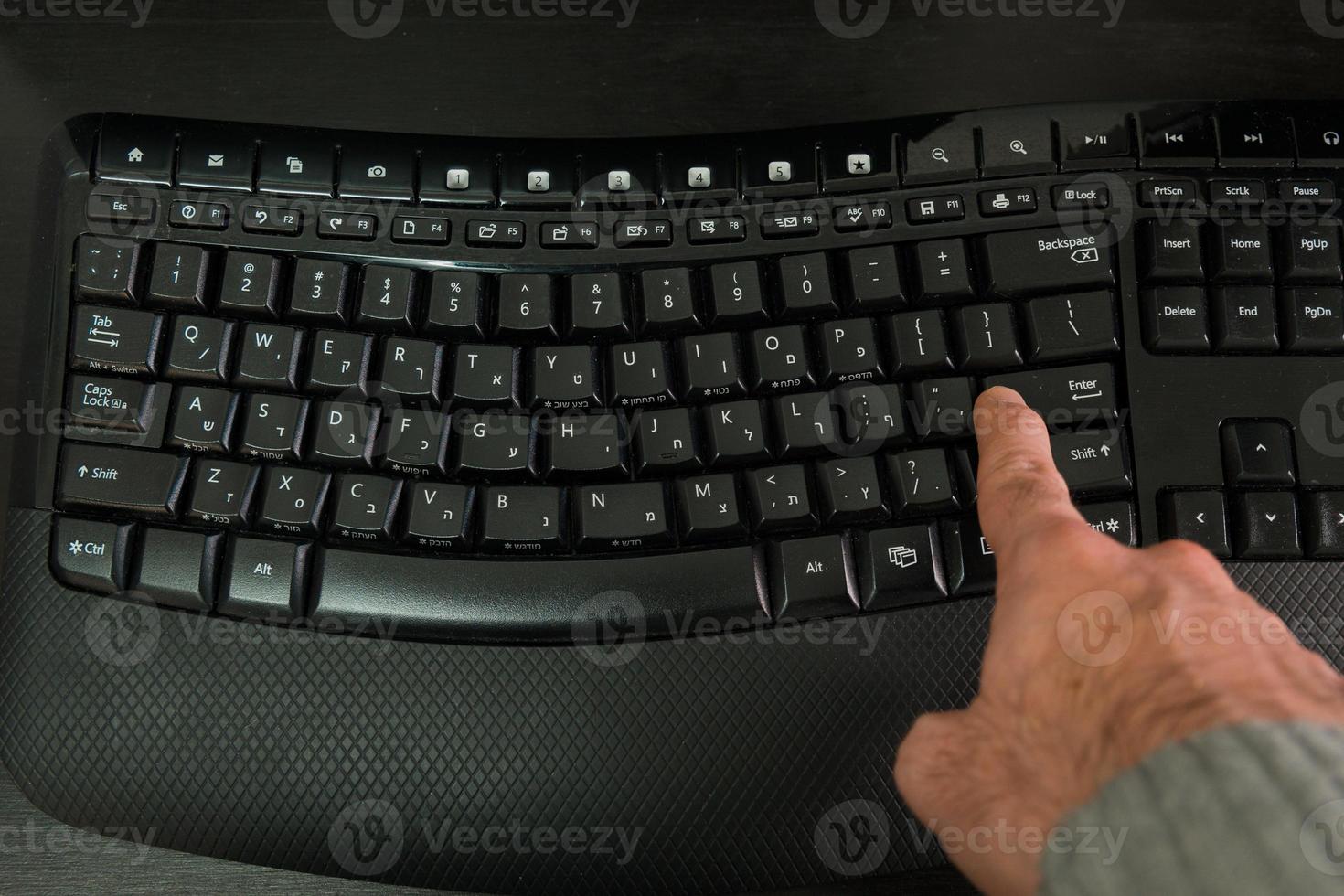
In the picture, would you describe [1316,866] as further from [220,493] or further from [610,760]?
[220,493]

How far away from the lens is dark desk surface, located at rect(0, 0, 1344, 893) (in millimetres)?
586

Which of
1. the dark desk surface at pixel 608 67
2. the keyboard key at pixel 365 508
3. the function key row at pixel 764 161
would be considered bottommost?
the keyboard key at pixel 365 508

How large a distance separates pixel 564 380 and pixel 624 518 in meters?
0.08

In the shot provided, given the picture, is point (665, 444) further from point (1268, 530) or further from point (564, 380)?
point (1268, 530)

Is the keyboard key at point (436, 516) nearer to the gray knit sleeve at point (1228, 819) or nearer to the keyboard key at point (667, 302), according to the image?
the keyboard key at point (667, 302)

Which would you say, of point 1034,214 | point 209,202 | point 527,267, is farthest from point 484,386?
point 1034,214

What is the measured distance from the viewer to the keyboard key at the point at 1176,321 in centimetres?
54

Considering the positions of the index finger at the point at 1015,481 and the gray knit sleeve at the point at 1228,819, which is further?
the index finger at the point at 1015,481

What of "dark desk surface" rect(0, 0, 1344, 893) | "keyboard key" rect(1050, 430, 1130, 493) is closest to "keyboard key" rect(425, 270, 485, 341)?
"dark desk surface" rect(0, 0, 1344, 893)

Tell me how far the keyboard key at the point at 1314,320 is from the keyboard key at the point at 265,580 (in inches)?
21.4

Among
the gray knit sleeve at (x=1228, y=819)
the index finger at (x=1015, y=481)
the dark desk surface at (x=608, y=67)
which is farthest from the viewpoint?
the dark desk surface at (x=608, y=67)

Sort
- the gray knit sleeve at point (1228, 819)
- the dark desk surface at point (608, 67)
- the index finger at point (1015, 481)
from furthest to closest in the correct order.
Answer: the dark desk surface at point (608, 67), the index finger at point (1015, 481), the gray knit sleeve at point (1228, 819)

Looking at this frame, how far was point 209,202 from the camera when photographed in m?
0.55

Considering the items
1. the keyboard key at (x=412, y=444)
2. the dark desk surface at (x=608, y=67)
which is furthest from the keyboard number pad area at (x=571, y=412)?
the dark desk surface at (x=608, y=67)
